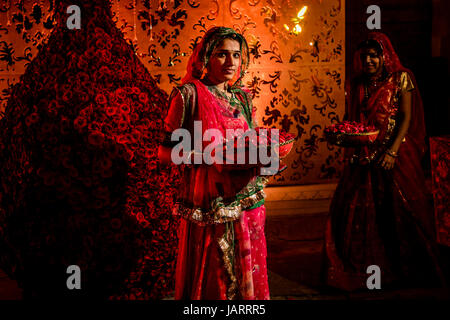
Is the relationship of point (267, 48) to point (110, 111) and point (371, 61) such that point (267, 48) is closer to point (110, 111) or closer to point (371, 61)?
point (371, 61)

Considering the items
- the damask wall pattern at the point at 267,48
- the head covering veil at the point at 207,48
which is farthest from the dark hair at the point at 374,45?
the head covering veil at the point at 207,48

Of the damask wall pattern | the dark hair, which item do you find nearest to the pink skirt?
the dark hair

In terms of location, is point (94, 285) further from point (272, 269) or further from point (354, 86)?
point (354, 86)

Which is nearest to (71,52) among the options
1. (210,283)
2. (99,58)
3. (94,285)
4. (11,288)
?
(99,58)

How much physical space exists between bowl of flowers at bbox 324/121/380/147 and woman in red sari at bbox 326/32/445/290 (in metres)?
0.16

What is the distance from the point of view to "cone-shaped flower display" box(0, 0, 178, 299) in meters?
2.39

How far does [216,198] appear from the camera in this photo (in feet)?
6.77

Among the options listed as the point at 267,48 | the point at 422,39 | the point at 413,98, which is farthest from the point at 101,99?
the point at 422,39

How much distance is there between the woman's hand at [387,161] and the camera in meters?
3.03

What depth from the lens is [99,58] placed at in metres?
2.50

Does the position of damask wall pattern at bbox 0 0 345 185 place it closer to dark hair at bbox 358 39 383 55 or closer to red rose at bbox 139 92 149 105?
dark hair at bbox 358 39 383 55

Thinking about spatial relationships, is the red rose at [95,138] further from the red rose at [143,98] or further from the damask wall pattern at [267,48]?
the damask wall pattern at [267,48]

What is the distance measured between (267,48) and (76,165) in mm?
2227

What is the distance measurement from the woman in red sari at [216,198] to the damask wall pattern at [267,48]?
1783 mm
